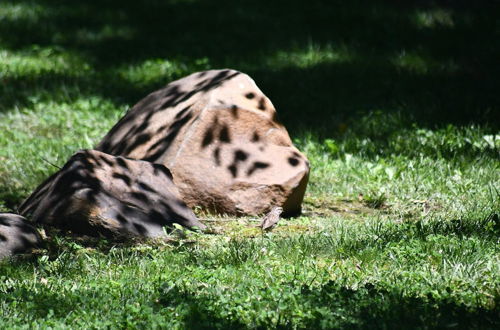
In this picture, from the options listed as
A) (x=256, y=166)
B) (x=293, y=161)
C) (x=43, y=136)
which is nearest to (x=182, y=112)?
(x=256, y=166)

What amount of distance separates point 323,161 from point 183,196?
2.03 metres

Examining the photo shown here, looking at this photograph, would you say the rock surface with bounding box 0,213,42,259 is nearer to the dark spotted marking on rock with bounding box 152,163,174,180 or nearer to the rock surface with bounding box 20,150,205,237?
the rock surface with bounding box 20,150,205,237

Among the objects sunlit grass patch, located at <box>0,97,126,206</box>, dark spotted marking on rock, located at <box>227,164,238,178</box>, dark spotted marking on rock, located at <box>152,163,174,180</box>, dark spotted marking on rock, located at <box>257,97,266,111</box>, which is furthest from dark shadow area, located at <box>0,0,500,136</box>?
dark spotted marking on rock, located at <box>152,163,174,180</box>

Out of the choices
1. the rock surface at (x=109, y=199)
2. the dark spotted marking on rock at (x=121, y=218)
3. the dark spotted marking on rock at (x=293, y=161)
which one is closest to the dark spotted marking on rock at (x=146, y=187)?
the rock surface at (x=109, y=199)

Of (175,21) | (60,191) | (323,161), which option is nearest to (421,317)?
(60,191)

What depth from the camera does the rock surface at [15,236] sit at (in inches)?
209

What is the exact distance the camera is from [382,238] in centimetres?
545

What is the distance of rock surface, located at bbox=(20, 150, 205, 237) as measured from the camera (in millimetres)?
5824

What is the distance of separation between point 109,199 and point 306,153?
2884 millimetres

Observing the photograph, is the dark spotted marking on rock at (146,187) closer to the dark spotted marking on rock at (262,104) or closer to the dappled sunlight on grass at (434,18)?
the dark spotted marking on rock at (262,104)

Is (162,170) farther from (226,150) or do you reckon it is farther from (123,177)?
(226,150)

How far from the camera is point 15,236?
543 centimetres

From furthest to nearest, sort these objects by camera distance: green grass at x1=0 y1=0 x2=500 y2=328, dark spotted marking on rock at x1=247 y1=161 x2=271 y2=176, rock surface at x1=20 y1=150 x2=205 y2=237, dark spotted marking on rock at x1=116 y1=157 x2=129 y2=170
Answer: dark spotted marking on rock at x1=247 y1=161 x2=271 y2=176 → dark spotted marking on rock at x1=116 y1=157 x2=129 y2=170 → rock surface at x1=20 y1=150 x2=205 y2=237 → green grass at x1=0 y1=0 x2=500 y2=328

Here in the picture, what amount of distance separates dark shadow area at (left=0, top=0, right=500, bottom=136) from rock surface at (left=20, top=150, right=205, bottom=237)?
115 inches
